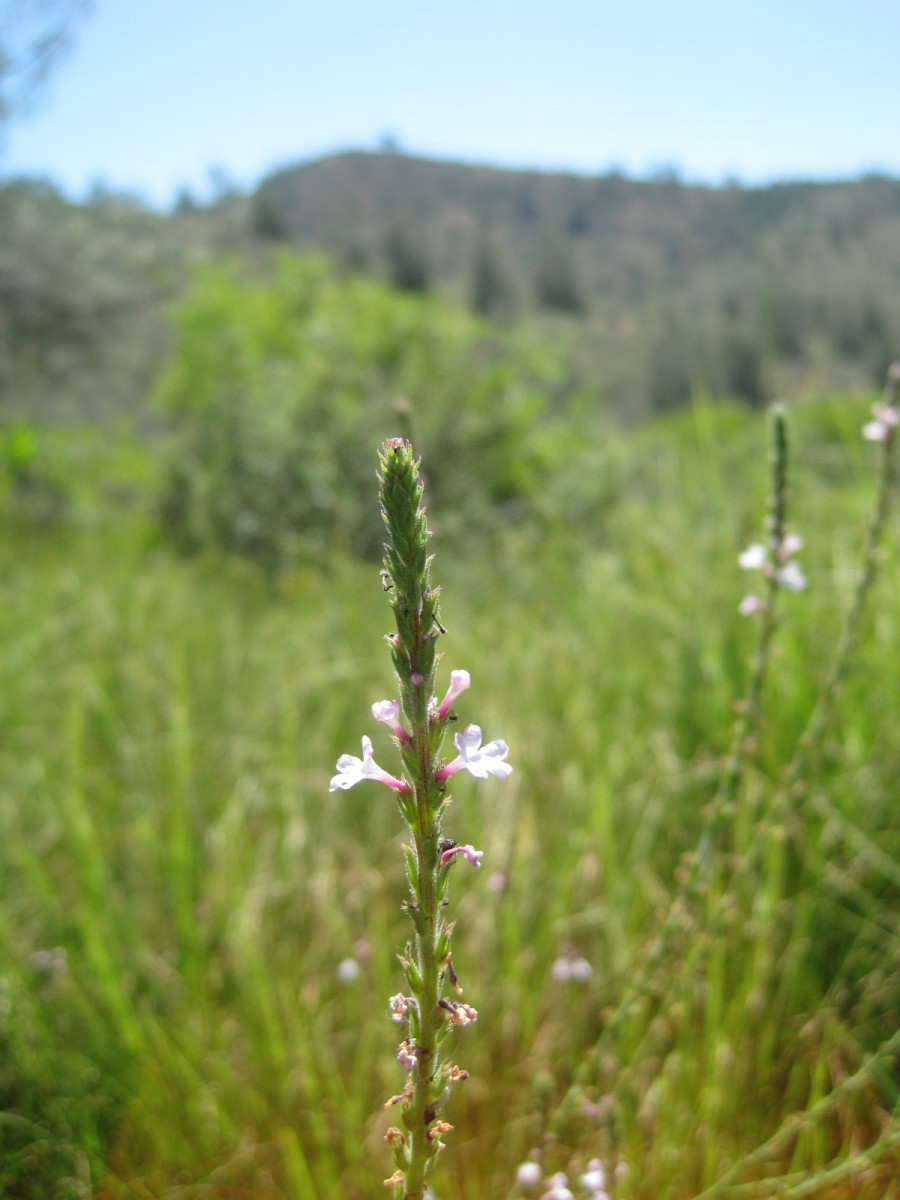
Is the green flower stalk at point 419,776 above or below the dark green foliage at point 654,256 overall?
below

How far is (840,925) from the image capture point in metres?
2.38

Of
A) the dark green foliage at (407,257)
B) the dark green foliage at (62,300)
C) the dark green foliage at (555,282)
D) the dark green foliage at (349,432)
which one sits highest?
the dark green foliage at (555,282)

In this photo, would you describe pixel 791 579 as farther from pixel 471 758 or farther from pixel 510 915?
pixel 510 915

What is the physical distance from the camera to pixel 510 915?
2293 millimetres

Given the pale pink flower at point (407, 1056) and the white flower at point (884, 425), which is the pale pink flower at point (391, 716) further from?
the white flower at point (884, 425)

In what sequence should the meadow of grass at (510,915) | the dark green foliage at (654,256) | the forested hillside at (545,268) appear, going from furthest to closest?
the dark green foliage at (654,256), the forested hillside at (545,268), the meadow of grass at (510,915)

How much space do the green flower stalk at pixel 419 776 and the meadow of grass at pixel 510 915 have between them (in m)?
0.80

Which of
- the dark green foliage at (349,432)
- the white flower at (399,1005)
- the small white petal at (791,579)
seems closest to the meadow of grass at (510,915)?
the small white petal at (791,579)

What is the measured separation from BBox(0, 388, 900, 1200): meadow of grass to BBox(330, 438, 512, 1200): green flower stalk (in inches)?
31.3

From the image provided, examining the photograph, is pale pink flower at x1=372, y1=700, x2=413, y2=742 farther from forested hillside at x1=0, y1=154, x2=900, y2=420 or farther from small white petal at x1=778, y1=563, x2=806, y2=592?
forested hillside at x1=0, y1=154, x2=900, y2=420

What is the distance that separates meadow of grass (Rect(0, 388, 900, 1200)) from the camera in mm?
1974

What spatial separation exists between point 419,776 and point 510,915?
1.83 metres

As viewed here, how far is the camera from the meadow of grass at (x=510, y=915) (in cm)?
197

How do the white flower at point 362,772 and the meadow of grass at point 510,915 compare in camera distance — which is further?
the meadow of grass at point 510,915
